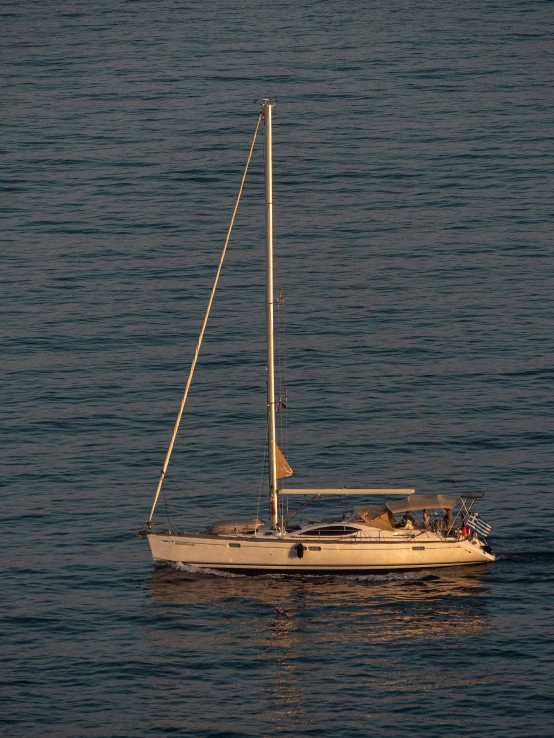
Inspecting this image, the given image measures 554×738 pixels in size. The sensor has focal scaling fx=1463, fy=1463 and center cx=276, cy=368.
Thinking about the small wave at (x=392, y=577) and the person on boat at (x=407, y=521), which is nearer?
the small wave at (x=392, y=577)

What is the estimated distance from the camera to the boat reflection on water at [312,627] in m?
55.6

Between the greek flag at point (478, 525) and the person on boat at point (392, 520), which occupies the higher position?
the person on boat at point (392, 520)

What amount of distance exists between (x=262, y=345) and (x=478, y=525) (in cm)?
3031

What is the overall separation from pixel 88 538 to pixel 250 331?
3059 cm

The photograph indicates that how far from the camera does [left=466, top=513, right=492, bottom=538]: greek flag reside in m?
65.9

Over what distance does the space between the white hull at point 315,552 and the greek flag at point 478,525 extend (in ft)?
3.74

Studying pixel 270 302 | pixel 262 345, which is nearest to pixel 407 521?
pixel 270 302

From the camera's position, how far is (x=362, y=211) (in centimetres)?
11900

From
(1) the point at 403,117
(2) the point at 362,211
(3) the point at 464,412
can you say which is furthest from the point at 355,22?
(3) the point at 464,412

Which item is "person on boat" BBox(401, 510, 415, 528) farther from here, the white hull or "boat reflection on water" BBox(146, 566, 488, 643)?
"boat reflection on water" BBox(146, 566, 488, 643)

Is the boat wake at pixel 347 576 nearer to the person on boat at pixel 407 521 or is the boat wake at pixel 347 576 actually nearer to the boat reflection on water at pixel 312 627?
the boat reflection on water at pixel 312 627

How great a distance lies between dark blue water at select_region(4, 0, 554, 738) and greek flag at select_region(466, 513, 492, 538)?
1.38m

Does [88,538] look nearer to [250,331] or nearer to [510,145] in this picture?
[250,331]

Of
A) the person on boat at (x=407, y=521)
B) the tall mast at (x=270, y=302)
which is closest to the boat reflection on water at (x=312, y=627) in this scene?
the person on boat at (x=407, y=521)
